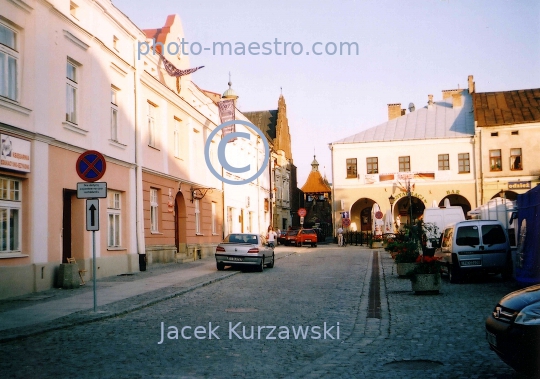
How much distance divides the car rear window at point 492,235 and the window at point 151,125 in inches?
537

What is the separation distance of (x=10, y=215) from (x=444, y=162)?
4031 cm

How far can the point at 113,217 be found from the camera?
68.2ft

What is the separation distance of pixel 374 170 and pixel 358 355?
144ft

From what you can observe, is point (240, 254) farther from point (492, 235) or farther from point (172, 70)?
point (172, 70)

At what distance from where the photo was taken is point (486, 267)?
17047 millimetres

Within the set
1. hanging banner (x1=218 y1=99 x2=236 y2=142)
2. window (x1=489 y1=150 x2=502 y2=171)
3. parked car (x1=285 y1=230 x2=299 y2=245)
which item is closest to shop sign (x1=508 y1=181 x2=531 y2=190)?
window (x1=489 y1=150 x2=502 y2=171)

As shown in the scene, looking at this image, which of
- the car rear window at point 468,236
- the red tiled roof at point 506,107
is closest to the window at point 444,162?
the red tiled roof at point 506,107

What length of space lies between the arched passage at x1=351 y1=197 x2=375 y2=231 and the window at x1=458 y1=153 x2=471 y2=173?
26.9 feet

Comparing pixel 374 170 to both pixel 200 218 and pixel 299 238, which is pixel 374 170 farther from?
pixel 200 218

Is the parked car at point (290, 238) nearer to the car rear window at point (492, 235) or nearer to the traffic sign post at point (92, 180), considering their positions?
the car rear window at point (492, 235)

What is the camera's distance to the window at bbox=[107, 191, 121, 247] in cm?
2038

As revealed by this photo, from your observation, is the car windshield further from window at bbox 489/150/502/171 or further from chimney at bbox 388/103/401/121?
chimney at bbox 388/103/401/121

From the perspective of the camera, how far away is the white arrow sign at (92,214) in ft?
38.7

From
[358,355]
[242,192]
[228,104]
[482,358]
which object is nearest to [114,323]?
[358,355]
